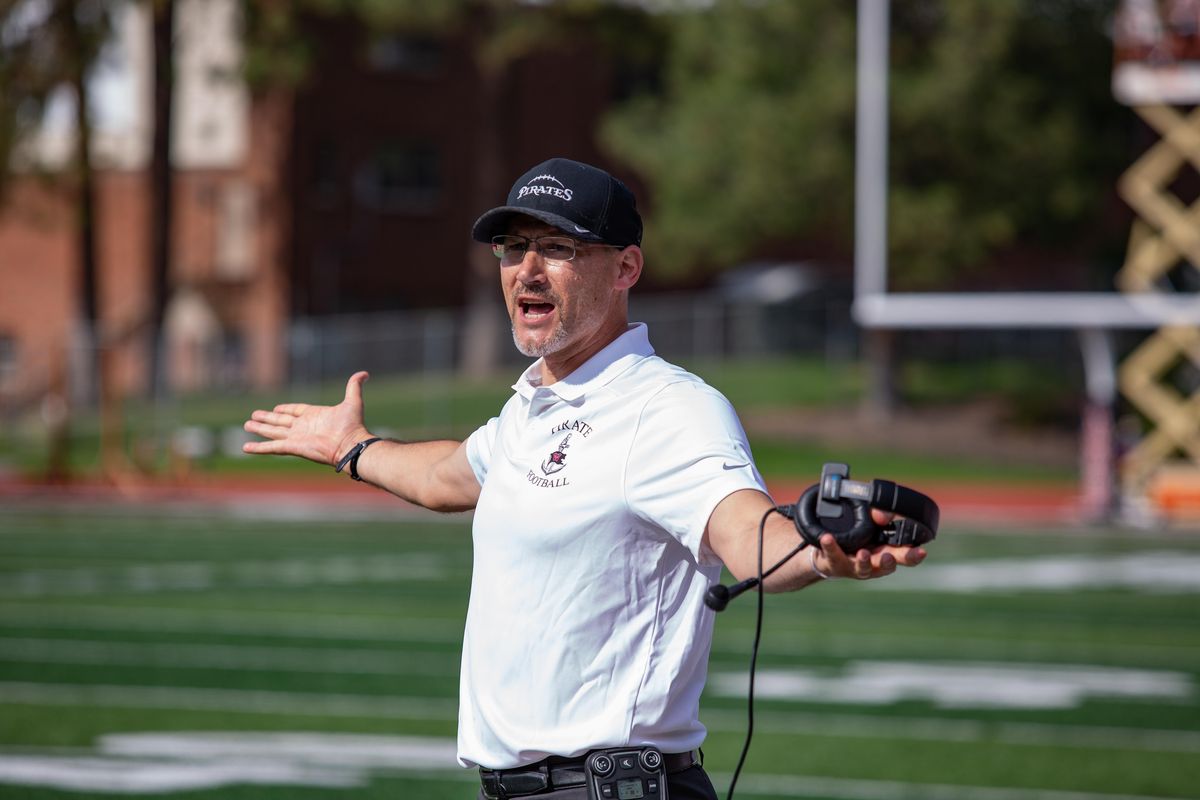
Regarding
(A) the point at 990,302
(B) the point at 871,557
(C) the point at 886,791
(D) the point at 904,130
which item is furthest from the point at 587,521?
(D) the point at 904,130

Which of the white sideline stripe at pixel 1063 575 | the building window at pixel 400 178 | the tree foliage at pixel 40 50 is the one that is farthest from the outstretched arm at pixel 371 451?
the building window at pixel 400 178

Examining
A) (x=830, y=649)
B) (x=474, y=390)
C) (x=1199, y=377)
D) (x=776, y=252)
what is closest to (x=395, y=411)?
(x=474, y=390)

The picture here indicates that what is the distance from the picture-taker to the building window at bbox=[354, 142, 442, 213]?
4350 centimetres

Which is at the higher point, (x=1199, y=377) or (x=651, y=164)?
(x=651, y=164)

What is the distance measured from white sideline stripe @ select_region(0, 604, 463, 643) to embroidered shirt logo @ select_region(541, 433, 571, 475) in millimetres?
8567

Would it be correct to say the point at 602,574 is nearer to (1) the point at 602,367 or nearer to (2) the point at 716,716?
(1) the point at 602,367

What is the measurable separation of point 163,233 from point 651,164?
28.7 ft

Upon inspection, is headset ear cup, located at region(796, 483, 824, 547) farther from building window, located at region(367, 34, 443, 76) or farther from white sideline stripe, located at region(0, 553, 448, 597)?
building window, located at region(367, 34, 443, 76)

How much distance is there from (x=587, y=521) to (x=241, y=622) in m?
9.66

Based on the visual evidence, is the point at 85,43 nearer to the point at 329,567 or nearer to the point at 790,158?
the point at 790,158

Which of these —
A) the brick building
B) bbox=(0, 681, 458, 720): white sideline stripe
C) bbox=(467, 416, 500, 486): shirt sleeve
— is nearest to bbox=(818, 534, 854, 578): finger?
bbox=(467, 416, 500, 486): shirt sleeve

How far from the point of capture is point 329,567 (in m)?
16.7

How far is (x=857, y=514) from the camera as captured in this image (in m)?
3.19

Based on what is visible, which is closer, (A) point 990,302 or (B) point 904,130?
(A) point 990,302
